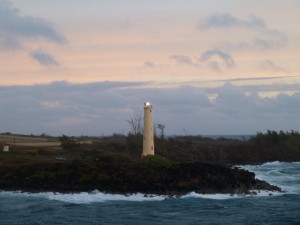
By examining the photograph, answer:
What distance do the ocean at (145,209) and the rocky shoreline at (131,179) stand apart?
791 mm

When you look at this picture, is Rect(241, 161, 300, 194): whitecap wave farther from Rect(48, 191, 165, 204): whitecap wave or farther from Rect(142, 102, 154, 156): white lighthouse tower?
Rect(48, 191, 165, 204): whitecap wave

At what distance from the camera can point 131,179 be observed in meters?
34.8

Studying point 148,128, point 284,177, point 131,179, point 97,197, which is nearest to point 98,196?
point 97,197

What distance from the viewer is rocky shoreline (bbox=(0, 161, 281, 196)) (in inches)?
1347

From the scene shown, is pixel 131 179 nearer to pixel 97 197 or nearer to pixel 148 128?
pixel 97 197

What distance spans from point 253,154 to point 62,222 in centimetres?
4853

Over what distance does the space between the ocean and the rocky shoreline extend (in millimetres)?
791

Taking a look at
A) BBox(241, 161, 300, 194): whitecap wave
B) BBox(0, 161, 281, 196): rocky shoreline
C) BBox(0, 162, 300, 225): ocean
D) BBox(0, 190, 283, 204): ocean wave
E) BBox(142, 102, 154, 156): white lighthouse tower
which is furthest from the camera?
BBox(142, 102, 154, 156): white lighthouse tower

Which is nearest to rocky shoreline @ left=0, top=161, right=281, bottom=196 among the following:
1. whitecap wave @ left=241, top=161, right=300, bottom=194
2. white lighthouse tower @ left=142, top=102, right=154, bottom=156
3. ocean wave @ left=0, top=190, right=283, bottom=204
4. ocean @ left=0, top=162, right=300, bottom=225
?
ocean wave @ left=0, top=190, right=283, bottom=204

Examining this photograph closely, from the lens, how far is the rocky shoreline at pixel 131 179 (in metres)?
34.2

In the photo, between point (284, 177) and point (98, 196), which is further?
point (284, 177)

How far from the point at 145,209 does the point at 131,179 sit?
20.2 feet

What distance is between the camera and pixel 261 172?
53.3 metres

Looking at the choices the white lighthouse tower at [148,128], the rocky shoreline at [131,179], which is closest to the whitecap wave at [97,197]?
the rocky shoreline at [131,179]
